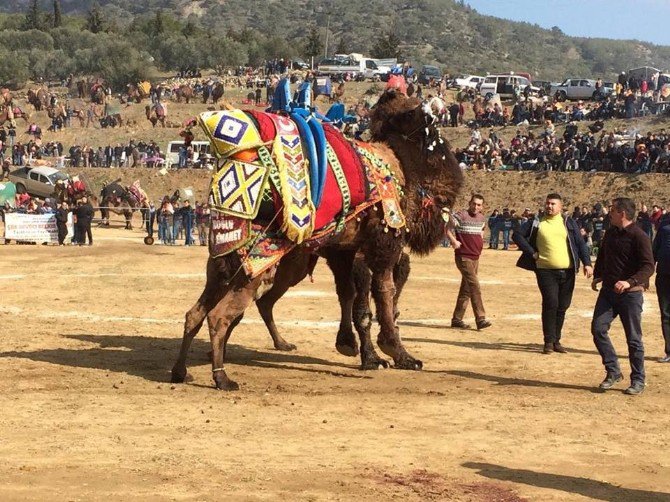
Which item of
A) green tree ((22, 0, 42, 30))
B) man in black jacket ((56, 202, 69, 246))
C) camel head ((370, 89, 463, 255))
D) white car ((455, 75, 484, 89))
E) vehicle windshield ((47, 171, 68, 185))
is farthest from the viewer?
green tree ((22, 0, 42, 30))

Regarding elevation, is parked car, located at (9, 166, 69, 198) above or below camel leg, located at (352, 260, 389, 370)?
below

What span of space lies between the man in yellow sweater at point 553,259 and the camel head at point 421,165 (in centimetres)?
239

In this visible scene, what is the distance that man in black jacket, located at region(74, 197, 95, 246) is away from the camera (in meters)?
32.8

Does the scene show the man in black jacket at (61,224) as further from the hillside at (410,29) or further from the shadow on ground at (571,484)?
the hillside at (410,29)

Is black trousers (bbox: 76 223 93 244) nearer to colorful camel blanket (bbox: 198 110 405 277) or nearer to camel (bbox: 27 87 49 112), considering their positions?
colorful camel blanket (bbox: 198 110 405 277)

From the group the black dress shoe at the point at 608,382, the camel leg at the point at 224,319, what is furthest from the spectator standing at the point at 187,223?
the black dress shoe at the point at 608,382

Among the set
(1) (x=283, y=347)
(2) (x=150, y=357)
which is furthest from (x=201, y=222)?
(2) (x=150, y=357)

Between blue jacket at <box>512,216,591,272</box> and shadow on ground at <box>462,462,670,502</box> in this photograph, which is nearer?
shadow on ground at <box>462,462,670,502</box>

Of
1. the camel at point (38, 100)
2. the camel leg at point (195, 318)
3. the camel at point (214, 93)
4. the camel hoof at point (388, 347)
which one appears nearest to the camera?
the camel leg at point (195, 318)

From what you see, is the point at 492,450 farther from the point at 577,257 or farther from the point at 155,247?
the point at 155,247

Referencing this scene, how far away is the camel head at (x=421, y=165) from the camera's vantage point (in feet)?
42.0

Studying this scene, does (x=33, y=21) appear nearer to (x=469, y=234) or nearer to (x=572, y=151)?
(x=572, y=151)

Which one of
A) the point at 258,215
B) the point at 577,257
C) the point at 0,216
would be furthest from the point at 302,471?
the point at 0,216

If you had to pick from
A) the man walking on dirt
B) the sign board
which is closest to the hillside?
the sign board
